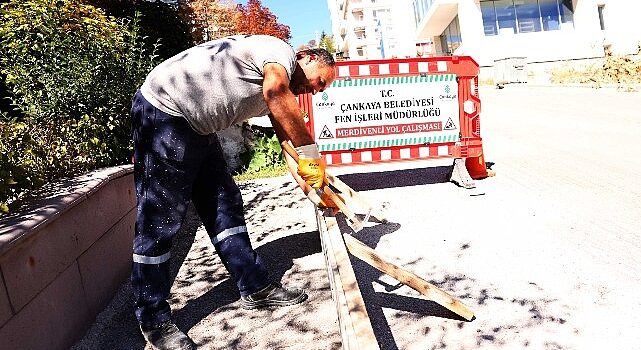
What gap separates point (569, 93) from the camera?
16.8m

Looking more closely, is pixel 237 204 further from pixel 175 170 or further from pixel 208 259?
pixel 208 259

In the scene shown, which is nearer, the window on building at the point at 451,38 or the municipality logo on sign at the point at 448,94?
the municipality logo on sign at the point at 448,94

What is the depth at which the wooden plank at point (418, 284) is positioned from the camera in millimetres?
3066

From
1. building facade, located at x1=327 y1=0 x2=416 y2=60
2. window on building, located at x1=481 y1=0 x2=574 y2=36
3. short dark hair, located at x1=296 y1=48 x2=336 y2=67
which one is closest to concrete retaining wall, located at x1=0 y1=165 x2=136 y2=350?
short dark hair, located at x1=296 y1=48 x2=336 y2=67

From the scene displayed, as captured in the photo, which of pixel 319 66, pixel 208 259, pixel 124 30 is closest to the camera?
pixel 319 66

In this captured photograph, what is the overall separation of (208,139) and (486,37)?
28.0 meters

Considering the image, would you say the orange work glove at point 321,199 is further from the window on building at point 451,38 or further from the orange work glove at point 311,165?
the window on building at point 451,38

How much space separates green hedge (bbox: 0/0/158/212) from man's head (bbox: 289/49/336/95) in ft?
8.56

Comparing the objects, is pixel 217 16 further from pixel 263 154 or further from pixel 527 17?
pixel 263 154

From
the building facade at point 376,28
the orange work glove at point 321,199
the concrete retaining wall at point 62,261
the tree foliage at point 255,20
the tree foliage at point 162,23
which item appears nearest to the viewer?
the concrete retaining wall at point 62,261

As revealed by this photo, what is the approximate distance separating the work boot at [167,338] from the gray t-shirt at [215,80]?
1.23 meters

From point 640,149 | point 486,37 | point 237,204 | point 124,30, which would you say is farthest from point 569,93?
point 237,204

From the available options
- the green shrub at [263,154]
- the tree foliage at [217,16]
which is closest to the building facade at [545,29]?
the tree foliage at [217,16]

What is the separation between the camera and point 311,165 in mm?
2904
